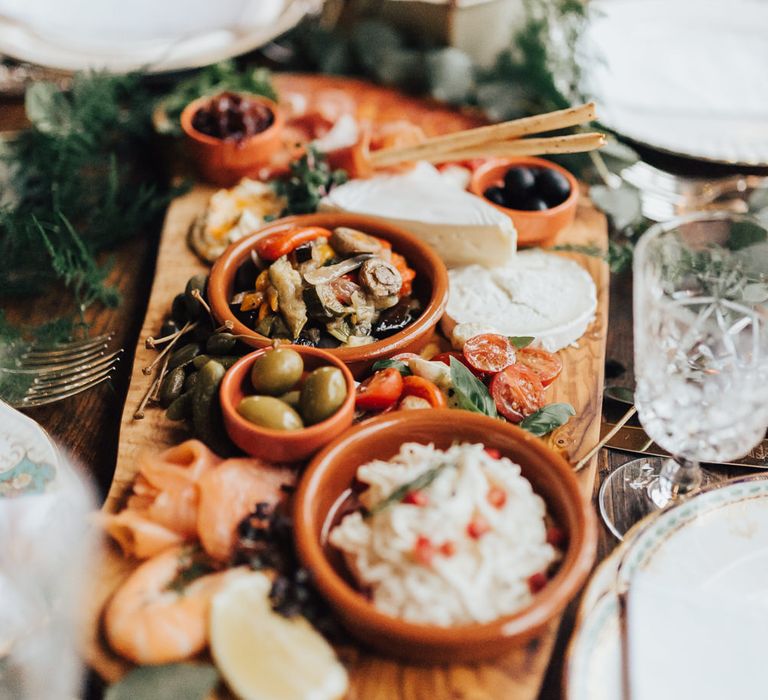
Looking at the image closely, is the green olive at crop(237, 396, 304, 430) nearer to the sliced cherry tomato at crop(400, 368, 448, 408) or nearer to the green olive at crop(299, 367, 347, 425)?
the green olive at crop(299, 367, 347, 425)

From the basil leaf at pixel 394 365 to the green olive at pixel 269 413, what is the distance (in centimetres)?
27

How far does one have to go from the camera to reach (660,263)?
66.7 inches

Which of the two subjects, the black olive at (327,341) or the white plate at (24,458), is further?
the black olive at (327,341)

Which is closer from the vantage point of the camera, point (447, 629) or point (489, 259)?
point (447, 629)

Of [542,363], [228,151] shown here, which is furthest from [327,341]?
[228,151]

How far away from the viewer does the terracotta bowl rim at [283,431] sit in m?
1.48

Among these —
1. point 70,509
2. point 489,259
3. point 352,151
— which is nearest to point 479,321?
point 489,259

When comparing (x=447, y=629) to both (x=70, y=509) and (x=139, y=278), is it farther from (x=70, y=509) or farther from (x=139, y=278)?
(x=139, y=278)

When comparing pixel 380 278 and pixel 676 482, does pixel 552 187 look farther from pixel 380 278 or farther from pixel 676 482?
pixel 676 482

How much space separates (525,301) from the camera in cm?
198

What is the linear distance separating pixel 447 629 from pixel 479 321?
2.90 ft

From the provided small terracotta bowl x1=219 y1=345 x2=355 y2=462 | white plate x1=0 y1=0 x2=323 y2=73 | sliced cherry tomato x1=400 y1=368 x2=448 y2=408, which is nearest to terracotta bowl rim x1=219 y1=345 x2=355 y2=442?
small terracotta bowl x1=219 y1=345 x2=355 y2=462

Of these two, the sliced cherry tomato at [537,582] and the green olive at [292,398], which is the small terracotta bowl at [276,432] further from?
the sliced cherry tomato at [537,582]

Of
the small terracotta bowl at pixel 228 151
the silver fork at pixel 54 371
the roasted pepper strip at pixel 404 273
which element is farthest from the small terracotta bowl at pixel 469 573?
the small terracotta bowl at pixel 228 151
